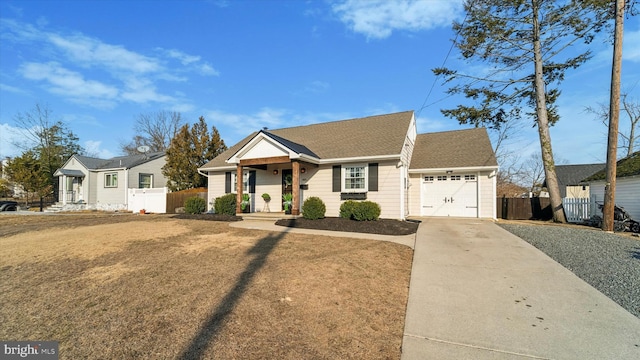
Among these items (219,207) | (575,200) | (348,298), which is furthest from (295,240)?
(575,200)

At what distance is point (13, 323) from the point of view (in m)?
3.71

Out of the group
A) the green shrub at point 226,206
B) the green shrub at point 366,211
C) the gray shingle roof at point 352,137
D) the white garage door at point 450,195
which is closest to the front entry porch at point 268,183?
the green shrub at point 226,206

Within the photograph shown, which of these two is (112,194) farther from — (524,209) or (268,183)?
(524,209)

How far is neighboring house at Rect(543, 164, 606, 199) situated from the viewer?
33.1 m

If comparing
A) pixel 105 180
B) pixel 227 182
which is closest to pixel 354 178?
pixel 227 182

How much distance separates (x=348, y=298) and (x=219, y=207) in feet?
35.6

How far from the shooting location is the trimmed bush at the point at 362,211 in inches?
421

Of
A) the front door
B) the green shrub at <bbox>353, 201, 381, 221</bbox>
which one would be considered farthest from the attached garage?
the front door

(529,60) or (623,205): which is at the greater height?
(529,60)

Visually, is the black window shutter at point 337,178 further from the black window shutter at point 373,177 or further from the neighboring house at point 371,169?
the black window shutter at point 373,177

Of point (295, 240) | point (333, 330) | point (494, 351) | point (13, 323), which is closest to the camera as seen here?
point (494, 351)

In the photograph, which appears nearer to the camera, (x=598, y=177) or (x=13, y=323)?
(x=13, y=323)

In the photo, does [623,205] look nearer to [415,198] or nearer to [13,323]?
[415,198]

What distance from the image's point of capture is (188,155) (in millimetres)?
22125
